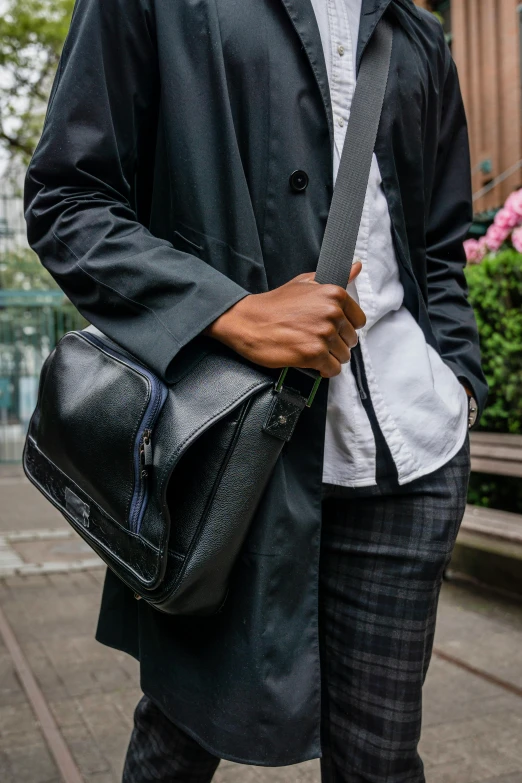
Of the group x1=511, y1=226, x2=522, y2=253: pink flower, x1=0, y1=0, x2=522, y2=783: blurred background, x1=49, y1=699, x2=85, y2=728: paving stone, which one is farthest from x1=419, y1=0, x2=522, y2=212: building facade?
x1=49, y1=699, x2=85, y2=728: paving stone

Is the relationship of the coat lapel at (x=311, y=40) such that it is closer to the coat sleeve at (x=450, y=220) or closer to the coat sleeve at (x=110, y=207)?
the coat sleeve at (x=110, y=207)

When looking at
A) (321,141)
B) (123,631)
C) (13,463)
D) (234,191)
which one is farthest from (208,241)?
(13,463)

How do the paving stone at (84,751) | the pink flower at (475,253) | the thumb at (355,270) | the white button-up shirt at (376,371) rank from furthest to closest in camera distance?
1. the pink flower at (475,253)
2. the paving stone at (84,751)
3. the white button-up shirt at (376,371)
4. the thumb at (355,270)

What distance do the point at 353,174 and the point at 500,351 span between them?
384cm

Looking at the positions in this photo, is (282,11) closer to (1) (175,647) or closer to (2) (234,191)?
(2) (234,191)

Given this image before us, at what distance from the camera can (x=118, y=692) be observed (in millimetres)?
3545

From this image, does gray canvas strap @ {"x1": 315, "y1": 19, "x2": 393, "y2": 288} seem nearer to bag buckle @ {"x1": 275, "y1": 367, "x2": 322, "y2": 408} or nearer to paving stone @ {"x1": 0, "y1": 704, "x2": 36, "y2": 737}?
bag buckle @ {"x1": 275, "y1": 367, "x2": 322, "y2": 408}

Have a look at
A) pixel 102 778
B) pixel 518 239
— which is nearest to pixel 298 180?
pixel 102 778

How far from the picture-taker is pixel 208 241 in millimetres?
1467

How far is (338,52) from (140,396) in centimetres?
71

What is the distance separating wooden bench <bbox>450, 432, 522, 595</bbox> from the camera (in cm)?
446

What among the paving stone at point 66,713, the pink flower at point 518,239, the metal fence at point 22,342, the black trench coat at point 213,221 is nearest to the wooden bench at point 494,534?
the pink flower at point 518,239

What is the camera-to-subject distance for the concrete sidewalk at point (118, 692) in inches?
114

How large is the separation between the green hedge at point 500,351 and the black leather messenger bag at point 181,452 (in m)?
3.83
